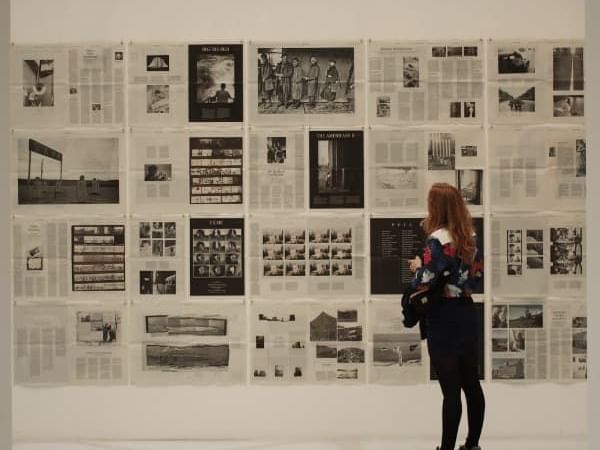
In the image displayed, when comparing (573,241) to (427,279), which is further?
(573,241)

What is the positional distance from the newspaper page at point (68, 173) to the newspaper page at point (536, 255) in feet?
7.42

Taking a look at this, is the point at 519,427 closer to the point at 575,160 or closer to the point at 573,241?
the point at 573,241

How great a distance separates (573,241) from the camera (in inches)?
191

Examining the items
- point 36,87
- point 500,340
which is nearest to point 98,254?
point 36,87

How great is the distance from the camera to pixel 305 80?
15.8 ft

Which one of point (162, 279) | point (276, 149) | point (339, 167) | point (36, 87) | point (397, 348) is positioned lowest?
point (397, 348)

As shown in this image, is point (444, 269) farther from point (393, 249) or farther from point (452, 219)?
point (393, 249)

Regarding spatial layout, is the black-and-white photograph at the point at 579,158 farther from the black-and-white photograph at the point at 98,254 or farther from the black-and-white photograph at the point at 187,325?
the black-and-white photograph at the point at 98,254

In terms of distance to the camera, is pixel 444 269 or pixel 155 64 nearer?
pixel 444 269

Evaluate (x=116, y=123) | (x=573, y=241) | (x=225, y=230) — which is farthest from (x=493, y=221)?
(x=116, y=123)

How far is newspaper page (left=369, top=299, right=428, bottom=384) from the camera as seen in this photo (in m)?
4.84

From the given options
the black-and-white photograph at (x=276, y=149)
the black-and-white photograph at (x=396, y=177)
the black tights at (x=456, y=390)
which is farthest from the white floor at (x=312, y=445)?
the black-and-white photograph at (x=276, y=149)

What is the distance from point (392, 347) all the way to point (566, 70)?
6.36 ft

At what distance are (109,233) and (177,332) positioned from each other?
71cm
